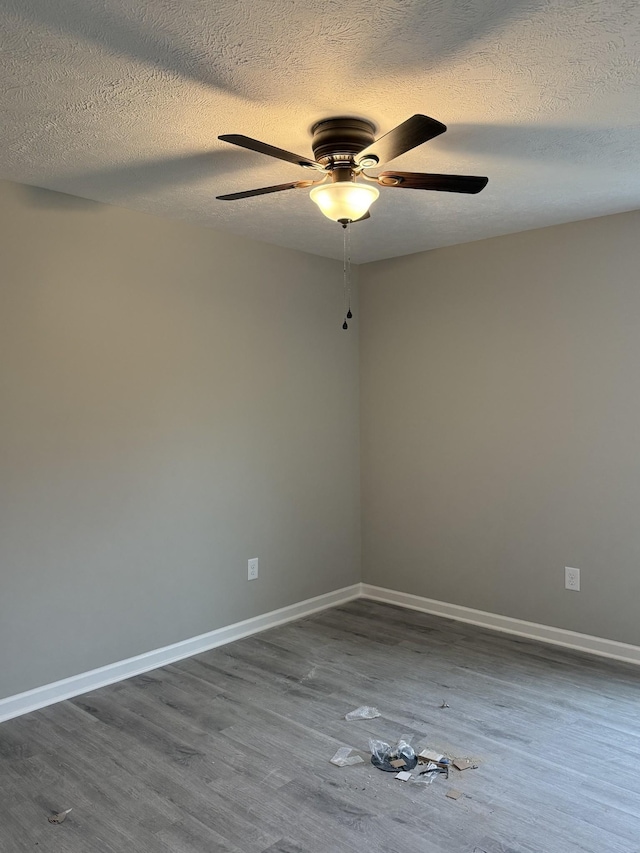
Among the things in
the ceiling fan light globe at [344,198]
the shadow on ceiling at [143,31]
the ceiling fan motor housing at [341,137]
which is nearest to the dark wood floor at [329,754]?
the ceiling fan light globe at [344,198]

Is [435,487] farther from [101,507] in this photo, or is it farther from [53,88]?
[53,88]

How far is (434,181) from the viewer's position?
7.11 feet

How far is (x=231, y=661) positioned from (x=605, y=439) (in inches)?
87.7

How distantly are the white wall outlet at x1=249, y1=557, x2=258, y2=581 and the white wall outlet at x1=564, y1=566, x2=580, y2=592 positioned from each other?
1711 millimetres

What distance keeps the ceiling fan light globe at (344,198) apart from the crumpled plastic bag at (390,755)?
1.95 m

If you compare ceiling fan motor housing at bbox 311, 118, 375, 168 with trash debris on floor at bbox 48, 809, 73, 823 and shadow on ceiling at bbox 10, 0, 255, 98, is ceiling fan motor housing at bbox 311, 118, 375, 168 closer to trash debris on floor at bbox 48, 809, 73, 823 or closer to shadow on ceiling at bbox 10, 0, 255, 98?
shadow on ceiling at bbox 10, 0, 255, 98

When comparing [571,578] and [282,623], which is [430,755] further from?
[282,623]

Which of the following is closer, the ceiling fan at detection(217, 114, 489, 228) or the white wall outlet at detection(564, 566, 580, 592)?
the ceiling fan at detection(217, 114, 489, 228)

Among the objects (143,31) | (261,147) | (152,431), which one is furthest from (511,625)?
(143,31)

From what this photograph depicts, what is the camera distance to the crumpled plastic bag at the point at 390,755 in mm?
2424

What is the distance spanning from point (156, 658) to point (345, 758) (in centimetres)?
128

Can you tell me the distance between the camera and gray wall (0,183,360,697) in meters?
2.92

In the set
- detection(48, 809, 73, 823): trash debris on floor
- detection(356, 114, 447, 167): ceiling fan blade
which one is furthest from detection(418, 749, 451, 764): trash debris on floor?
detection(356, 114, 447, 167): ceiling fan blade

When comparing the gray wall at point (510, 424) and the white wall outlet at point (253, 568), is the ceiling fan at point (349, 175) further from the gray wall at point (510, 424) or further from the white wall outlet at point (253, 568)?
the white wall outlet at point (253, 568)
